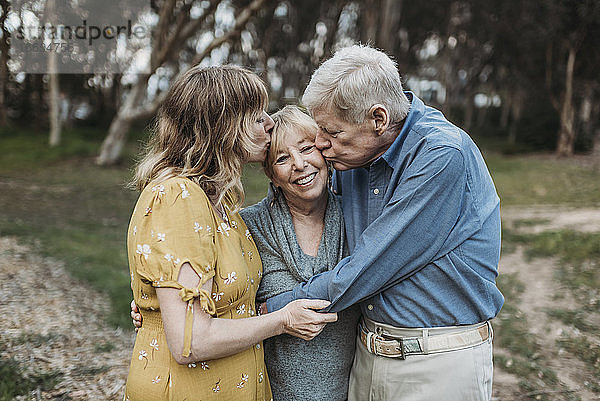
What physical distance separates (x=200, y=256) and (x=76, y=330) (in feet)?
13.2

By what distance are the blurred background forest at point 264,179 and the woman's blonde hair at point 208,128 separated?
0.49 m

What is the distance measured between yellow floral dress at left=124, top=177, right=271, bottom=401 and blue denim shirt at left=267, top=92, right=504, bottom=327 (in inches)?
12.3

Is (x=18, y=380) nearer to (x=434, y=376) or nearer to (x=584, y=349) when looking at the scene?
(x=434, y=376)

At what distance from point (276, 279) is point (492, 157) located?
24257 mm

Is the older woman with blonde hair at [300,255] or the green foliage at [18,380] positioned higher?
the older woman with blonde hair at [300,255]

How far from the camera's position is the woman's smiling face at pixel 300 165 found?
2518 mm

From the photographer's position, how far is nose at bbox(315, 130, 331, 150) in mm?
2443

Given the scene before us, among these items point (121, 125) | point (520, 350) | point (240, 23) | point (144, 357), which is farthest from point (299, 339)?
point (121, 125)

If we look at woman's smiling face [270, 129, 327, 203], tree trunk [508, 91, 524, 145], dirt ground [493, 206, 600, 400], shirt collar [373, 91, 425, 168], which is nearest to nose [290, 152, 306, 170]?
woman's smiling face [270, 129, 327, 203]

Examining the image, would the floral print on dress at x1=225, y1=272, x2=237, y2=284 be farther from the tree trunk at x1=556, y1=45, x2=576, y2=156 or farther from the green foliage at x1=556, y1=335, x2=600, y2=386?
the tree trunk at x1=556, y1=45, x2=576, y2=156

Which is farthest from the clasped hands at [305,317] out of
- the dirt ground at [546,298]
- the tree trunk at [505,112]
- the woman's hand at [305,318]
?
the tree trunk at [505,112]

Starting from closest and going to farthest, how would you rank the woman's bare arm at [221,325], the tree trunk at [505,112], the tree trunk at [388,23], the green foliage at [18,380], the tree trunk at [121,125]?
the woman's bare arm at [221,325] → the green foliage at [18,380] → the tree trunk at [388,23] → the tree trunk at [121,125] → the tree trunk at [505,112]

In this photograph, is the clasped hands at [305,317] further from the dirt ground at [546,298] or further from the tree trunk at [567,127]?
the tree trunk at [567,127]

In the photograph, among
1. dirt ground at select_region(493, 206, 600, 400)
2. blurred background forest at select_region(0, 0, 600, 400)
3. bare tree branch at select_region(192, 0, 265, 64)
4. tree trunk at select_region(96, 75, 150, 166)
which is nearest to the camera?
dirt ground at select_region(493, 206, 600, 400)
